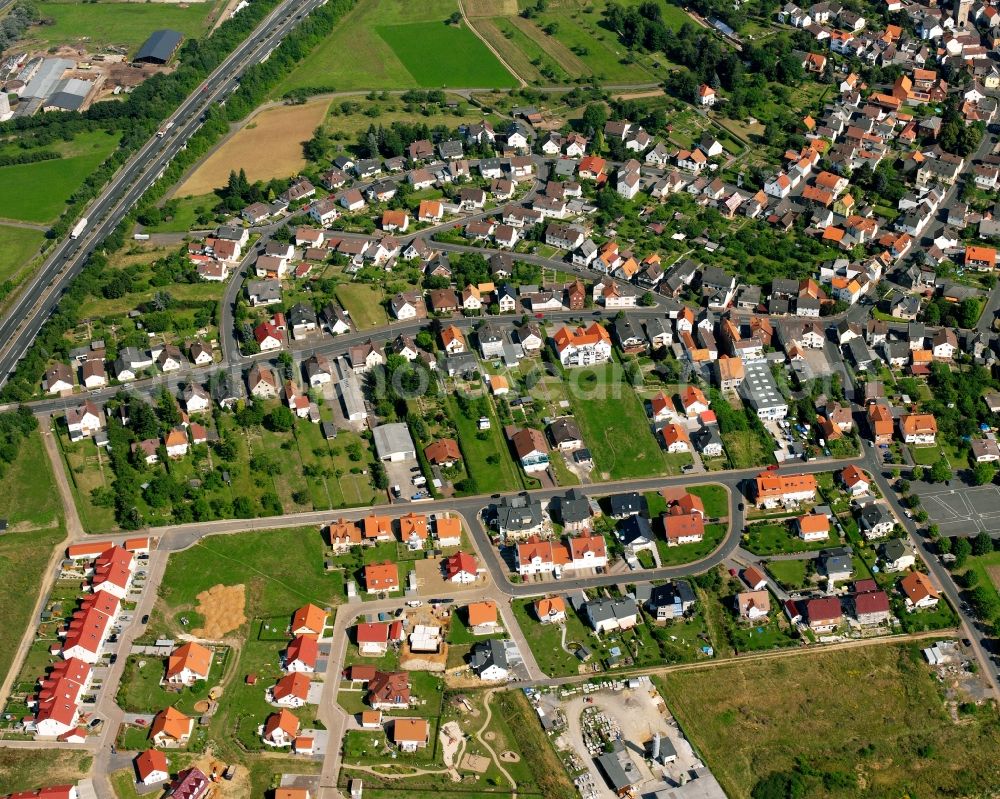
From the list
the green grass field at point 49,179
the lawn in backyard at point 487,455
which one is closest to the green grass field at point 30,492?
the lawn in backyard at point 487,455

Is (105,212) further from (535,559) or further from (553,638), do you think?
(553,638)

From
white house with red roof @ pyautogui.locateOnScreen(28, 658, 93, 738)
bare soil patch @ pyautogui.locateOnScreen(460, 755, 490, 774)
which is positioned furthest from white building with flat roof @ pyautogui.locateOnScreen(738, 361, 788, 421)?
white house with red roof @ pyautogui.locateOnScreen(28, 658, 93, 738)

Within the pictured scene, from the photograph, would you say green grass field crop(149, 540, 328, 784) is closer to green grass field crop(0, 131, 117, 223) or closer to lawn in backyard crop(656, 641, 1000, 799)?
lawn in backyard crop(656, 641, 1000, 799)

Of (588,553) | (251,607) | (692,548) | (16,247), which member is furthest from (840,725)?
(16,247)

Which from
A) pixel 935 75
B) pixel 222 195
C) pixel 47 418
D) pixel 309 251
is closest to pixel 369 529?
pixel 47 418

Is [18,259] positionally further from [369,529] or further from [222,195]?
[369,529]
